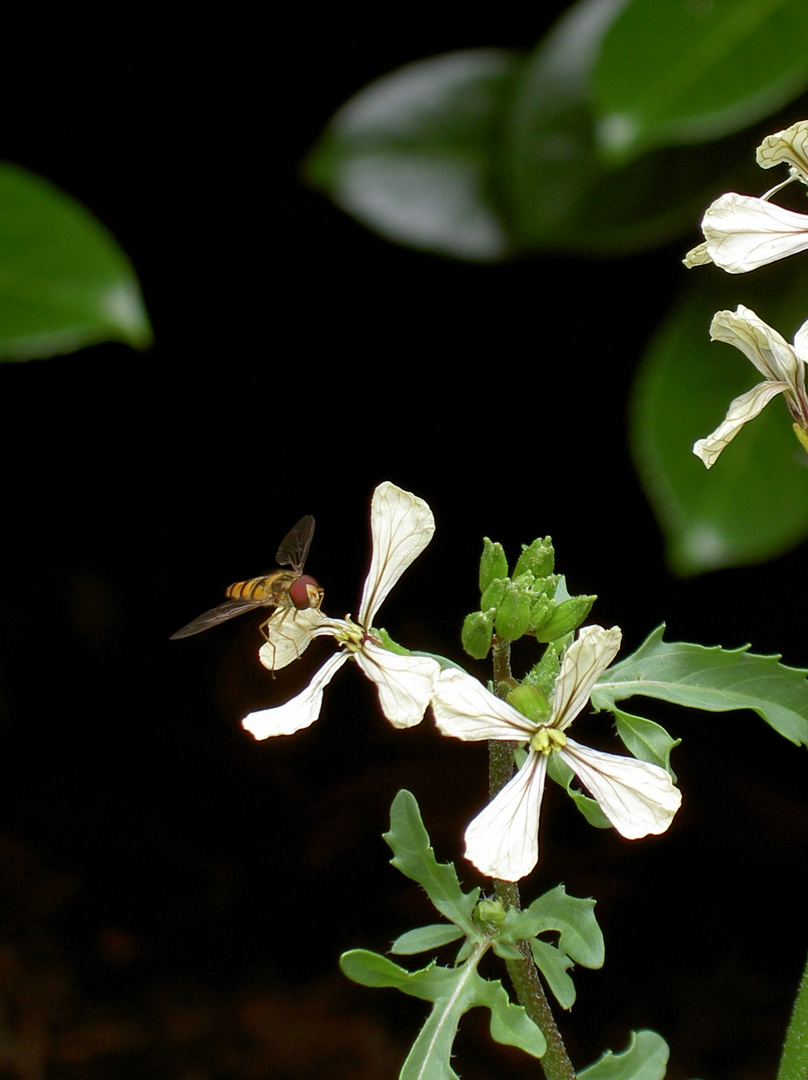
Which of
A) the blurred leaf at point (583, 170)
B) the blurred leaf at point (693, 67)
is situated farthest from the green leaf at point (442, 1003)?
the blurred leaf at point (583, 170)

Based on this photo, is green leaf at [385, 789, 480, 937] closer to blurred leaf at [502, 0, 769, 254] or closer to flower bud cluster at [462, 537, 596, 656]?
flower bud cluster at [462, 537, 596, 656]

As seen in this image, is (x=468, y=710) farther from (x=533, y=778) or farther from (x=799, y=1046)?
(x=799, y=1046)

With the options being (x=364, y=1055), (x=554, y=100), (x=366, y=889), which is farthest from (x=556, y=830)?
(x=554, y=100)

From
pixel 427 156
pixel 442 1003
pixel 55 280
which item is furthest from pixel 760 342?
pixel 427 156

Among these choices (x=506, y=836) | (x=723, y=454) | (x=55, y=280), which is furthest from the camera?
(x=723, y=454)

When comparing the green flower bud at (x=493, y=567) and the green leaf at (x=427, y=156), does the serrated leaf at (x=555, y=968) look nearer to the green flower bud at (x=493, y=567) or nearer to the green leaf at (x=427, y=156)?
the green flower bud at (x=493, y=567)

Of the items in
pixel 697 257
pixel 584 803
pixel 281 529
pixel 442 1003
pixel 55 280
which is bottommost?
pixel 281 529

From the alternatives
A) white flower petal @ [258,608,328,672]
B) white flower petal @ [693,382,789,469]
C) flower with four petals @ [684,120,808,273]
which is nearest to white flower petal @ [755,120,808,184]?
flower with four petals @ [684,120,808,273]
